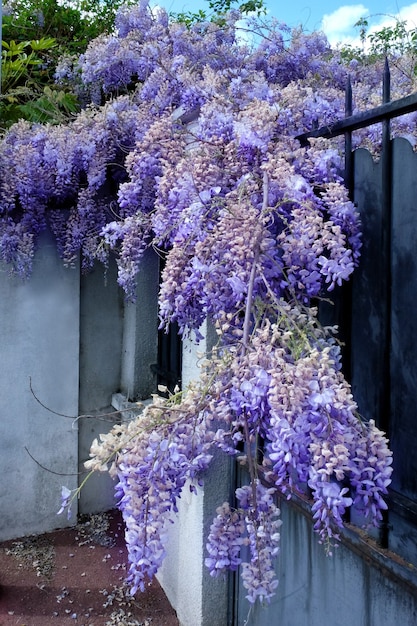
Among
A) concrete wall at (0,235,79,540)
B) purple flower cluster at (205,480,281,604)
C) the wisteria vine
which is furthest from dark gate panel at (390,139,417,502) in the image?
concrete wall at (0,235,79,540)

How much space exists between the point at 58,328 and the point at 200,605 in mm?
2339

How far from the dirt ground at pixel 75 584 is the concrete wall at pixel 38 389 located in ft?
0.89

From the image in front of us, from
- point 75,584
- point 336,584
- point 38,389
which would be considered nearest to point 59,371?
point 38,389

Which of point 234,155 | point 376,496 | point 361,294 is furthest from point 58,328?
point 376,496

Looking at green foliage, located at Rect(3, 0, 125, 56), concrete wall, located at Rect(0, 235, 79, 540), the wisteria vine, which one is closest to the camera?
the wisteria vine

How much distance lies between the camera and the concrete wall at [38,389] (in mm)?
4281

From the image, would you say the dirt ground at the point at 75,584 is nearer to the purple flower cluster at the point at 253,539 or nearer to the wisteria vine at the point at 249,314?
the wisteria vine at the point at 249,314

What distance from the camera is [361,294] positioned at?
2.04m

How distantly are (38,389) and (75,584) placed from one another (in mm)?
1438

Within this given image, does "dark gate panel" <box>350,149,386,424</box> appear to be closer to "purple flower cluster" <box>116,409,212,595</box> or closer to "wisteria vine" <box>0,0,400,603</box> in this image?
"wisteria vine" <box>0,0,400,603</box>

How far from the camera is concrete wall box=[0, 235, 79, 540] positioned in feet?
14.0

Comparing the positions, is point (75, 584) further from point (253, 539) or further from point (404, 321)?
point (404, 321)

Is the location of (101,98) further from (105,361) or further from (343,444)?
(343,444)

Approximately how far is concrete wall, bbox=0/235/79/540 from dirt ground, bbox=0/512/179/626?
0.27m
